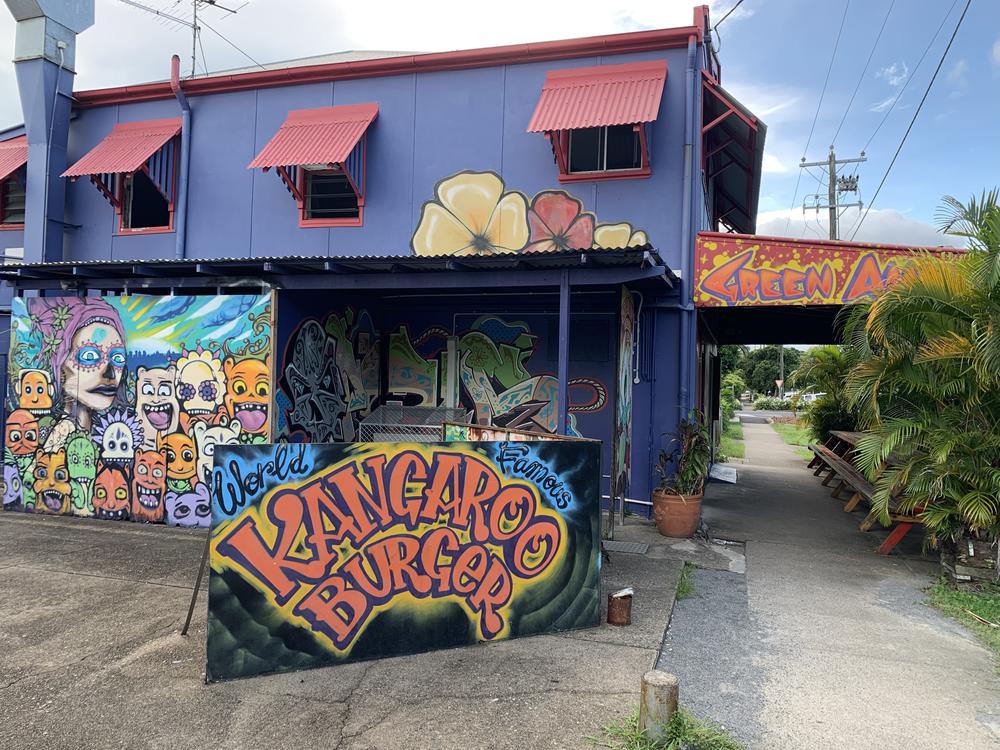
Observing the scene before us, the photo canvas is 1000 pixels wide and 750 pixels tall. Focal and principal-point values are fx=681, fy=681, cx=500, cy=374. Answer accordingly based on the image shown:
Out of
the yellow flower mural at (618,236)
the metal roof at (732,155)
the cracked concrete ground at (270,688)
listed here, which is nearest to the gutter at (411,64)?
the metal roof at (732,155)

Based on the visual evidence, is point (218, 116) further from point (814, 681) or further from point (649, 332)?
point (814, 681)

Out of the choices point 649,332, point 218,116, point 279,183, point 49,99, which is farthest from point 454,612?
point 49,99

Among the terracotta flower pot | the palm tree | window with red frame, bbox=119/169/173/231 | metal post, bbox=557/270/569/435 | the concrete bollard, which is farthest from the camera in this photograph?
window with red frame, bbox=119/169/173/231

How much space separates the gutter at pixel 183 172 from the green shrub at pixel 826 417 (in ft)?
41.2

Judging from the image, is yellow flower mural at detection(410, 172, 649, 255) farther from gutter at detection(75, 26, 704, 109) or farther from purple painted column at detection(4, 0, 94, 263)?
purple painted column at detection(4, 0, 94, 263)

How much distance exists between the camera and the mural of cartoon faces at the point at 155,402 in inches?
320

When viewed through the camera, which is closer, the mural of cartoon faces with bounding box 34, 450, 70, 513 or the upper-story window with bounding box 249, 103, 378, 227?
the mural of cartoon faces with bounding box 34, 450, 70, 513

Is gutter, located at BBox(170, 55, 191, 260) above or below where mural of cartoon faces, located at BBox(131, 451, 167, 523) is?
above

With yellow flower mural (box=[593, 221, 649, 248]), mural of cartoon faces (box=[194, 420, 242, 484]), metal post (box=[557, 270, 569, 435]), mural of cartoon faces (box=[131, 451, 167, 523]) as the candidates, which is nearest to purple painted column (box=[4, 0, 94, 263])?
mural of cartoon faces (box=[131, 451, 167, 523])

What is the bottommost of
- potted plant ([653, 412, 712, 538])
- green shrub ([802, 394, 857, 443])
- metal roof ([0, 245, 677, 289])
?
potted plant ([653, 412, 712, 538])

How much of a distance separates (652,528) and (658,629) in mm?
3389

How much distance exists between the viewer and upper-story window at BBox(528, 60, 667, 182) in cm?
862

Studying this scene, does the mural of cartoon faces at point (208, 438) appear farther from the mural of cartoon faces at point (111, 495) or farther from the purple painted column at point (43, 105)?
the purple painted column at point (43, 105)

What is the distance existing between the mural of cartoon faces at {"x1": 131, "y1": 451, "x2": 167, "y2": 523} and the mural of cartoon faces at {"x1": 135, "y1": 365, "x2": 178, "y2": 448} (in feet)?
0.60
